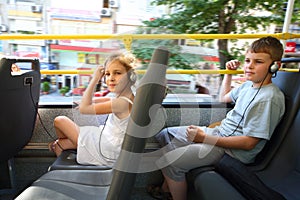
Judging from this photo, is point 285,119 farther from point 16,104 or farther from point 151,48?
point 16,104

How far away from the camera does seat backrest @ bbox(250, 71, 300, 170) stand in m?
1.35

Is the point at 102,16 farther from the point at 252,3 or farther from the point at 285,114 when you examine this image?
the point at 252,3

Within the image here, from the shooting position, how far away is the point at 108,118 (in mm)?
1019

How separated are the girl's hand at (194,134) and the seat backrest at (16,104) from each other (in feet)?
3.25

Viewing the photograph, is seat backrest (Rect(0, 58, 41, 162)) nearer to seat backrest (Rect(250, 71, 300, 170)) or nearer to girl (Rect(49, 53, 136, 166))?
girl (Rect(49, 53, 136, 166))

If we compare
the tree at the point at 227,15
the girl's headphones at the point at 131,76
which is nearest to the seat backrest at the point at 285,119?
the girl's headphones at the point at 131,76

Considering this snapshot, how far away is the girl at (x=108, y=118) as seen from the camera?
0.68 meters

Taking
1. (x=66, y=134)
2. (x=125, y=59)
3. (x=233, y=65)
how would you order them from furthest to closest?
(x=233, y=65), (x=66, y=134), (x=125, y=59)

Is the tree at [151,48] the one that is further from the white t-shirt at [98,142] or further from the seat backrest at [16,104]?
the seat backrest at [16,104]

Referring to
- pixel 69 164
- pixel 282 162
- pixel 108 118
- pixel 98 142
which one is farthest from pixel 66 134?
pixel 282 162

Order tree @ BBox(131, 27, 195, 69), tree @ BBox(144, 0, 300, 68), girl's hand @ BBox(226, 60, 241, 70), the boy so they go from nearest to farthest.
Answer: tree @ BBox(131, 27, 195, 69), the boy, girl's hand @ BBox(226, 60, 241, 70), tree @ BBox(144, 0, 300, 68)

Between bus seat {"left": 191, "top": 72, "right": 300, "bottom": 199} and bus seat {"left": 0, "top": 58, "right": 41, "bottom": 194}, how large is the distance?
Result: 1075 millimetres

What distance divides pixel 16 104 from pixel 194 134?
40.3 inches

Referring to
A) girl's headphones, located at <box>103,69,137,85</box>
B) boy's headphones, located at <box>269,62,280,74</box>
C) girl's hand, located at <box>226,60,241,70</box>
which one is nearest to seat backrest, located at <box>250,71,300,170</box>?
boy's headphones, located at <box>269,62,280,74</box>
